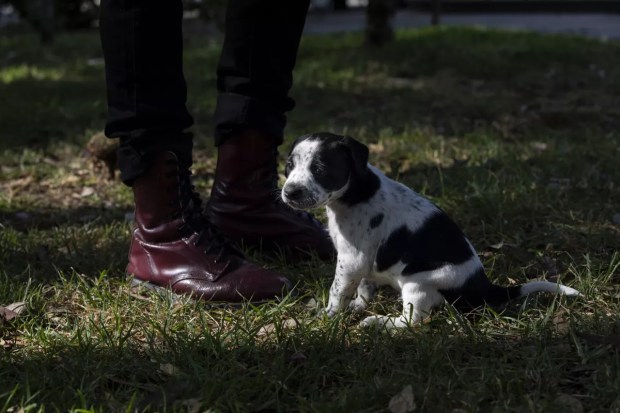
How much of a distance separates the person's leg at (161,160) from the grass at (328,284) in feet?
0.36

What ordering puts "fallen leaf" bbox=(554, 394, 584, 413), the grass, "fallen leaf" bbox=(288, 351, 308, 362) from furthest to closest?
"fallen leaf" bbox=(288, 351, 308, 362) < the grass < "fallen leaf" bbox=(554, 394, 584, 413)

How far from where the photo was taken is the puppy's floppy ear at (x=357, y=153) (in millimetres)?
2664

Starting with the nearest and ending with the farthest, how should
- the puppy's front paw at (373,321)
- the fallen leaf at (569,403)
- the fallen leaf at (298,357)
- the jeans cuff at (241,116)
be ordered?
the fallen leaf at (569,403) < the fallen leaf at (298,357) < the puppy's front paw at (373,321) < the jeans cuff at (241,116)

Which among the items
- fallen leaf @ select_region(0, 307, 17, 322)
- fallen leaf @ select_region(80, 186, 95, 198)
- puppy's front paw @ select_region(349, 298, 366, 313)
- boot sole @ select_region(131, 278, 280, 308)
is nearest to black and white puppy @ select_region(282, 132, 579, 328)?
puppy's front paw @ select_region(349, 298, 366, 313)

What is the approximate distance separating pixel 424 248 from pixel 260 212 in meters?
0.95

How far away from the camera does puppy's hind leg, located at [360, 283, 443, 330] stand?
106 inches

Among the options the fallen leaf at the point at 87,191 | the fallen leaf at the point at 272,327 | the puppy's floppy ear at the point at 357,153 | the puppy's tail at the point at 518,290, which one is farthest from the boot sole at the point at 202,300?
the fallen leaf at the point at 87,191

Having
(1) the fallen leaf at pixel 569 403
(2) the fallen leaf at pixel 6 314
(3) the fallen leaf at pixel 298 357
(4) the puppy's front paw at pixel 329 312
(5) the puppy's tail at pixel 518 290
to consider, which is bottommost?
(2) the fallen leaf at pixel 6 314

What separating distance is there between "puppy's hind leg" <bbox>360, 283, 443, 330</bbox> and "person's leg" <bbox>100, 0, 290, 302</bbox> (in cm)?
46

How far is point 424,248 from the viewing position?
2693 millimetres

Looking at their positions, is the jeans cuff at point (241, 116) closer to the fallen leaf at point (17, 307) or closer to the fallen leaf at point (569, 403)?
the fallen leaf at point (17, 307)

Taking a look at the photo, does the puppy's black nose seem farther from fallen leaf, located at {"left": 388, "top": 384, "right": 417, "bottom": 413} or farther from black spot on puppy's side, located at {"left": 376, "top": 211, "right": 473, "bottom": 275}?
fallen leaf, located at {"left": 388, "top": 384, "right": 417, "bottom": 413}

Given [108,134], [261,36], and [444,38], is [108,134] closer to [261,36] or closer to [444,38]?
[261,36]

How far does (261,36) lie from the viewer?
3.28 metres
